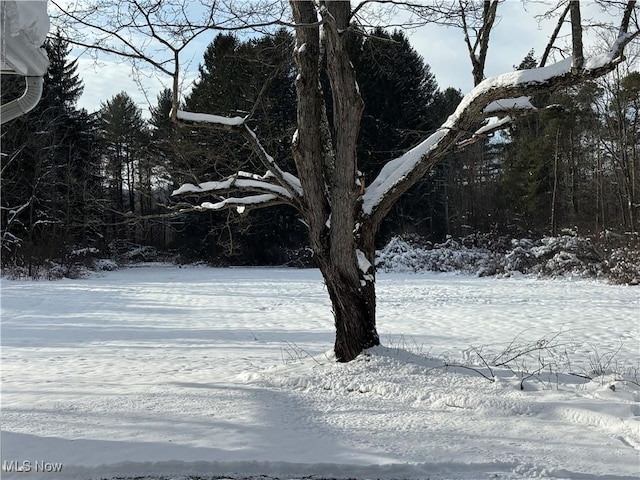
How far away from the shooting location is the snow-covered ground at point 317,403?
324cm

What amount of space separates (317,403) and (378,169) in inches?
947

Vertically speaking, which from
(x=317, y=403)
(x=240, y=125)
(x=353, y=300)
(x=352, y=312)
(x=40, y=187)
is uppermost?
(x=40, y=187)

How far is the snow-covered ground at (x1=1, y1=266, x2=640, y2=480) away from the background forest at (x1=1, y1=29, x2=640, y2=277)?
9087mm

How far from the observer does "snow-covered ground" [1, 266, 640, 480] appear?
10.6 feet

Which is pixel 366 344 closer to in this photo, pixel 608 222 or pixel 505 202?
pixel 608 222

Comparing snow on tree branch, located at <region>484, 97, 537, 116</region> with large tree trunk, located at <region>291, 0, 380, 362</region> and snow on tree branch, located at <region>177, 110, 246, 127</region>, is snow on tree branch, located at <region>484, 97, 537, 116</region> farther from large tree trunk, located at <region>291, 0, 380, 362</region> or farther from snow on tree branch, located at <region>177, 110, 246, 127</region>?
snow on tree branch, located at <region>177, 110, 246, 127</region>

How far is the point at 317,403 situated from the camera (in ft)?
14.6

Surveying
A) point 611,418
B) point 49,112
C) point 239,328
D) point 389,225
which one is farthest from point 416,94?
point 611,418

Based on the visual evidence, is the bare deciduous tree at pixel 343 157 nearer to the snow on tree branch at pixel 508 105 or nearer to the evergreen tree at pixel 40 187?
the snow on tree branch at pixel 508 105

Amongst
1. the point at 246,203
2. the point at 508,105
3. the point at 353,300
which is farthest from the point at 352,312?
the point at 508,105

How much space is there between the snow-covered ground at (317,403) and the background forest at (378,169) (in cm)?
909

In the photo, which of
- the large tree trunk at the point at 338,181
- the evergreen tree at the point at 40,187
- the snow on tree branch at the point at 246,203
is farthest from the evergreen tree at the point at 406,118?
the large tree trunk at the point at 338,181

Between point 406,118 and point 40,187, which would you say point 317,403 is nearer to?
point 40,187

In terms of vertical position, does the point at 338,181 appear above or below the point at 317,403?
above
